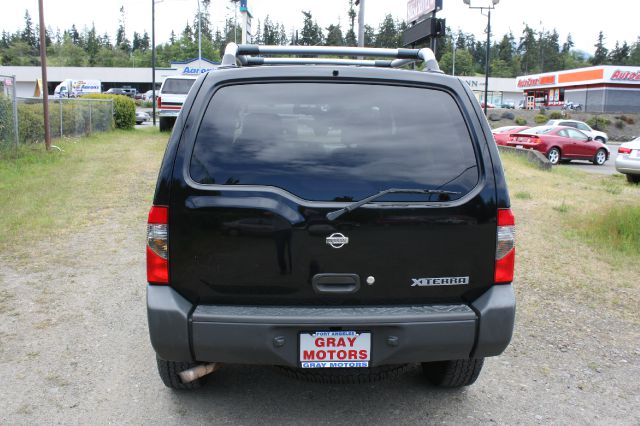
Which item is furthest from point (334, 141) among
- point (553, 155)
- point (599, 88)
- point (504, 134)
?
point (599, 88)

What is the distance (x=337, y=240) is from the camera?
3000 mm

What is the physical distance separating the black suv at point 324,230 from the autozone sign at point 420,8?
10.1 m

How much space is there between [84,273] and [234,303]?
12.5ft

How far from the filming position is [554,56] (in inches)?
5758

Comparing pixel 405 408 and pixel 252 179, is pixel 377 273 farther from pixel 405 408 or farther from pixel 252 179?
pixel 405 408

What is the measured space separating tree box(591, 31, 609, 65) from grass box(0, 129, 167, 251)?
13651 cm

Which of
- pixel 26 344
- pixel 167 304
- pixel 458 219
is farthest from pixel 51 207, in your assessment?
pixel 458 219

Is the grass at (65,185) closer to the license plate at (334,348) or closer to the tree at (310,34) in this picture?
the license plate at (334,348)

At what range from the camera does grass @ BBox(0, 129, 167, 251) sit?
27.2 feet

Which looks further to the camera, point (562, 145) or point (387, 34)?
point (387, 34)

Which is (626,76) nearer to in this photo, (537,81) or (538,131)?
(537,81)

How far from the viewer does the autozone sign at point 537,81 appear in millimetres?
74000

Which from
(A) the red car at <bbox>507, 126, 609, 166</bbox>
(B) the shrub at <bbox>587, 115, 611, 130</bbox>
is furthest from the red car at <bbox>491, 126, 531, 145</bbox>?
(B) the shrub at <bbox>587, 115, 611, 130</bbox>

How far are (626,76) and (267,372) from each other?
68225mm
